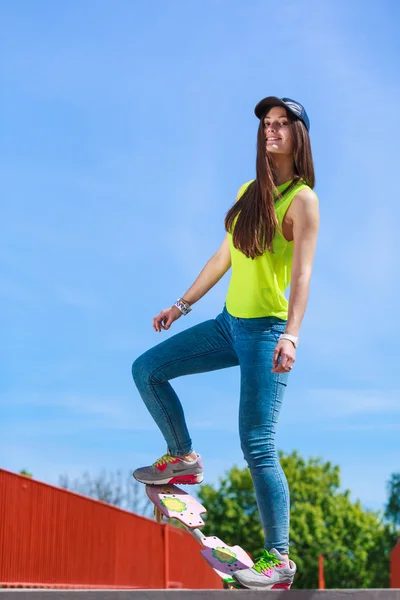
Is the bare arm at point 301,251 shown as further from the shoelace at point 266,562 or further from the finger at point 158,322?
the shoelace at point 266,562

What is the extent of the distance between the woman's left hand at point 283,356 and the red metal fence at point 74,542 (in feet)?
27.5

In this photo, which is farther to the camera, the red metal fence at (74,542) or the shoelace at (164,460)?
the red metal fence at (74,542)

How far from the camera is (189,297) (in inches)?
169

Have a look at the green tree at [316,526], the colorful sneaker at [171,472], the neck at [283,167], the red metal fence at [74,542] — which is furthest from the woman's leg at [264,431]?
the green tree at [316,526]

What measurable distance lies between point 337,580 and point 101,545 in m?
37.5

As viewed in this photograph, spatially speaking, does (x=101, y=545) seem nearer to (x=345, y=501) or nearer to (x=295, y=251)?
(x=295, y=251)

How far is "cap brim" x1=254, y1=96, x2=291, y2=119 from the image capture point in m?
3.97

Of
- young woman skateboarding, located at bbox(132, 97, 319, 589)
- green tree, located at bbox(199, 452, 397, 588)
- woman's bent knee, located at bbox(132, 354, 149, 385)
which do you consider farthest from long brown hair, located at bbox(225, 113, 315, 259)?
green tree, located at bbox(199, 452, 397, 588)

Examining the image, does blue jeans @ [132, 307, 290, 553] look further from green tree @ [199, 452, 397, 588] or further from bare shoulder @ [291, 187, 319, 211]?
green tree @ [199, 452, 397, 588]

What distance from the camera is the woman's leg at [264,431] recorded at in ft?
12.1

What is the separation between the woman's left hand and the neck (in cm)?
90

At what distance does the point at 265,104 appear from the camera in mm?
4027

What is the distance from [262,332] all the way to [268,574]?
42.3 inches

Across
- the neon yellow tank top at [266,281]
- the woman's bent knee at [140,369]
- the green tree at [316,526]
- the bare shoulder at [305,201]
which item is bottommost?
the woman's bent knee at [140,369]
